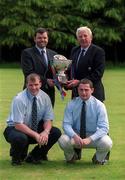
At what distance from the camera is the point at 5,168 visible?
740cm

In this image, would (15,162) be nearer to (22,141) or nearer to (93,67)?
(22,141)

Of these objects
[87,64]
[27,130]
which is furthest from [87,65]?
[27,130]

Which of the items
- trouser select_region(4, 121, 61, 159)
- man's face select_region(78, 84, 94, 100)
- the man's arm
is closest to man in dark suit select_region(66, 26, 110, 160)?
man's face select_region(78, 84, 94, 100)

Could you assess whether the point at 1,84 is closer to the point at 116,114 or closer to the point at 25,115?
the point at 116,114

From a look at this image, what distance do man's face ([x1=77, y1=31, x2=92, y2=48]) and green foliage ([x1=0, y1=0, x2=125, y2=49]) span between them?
3144 centimetres

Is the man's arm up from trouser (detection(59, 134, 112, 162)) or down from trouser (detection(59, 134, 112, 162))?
up

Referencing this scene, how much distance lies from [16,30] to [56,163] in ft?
106

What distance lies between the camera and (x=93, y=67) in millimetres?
8023

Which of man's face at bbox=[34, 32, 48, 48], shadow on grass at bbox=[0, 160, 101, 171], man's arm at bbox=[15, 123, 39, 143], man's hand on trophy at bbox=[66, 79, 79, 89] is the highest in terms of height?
man's face at bbox=[34, 32, 48, 48]

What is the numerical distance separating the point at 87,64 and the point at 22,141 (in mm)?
1416

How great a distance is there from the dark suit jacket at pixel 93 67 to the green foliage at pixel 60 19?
31.4 meters

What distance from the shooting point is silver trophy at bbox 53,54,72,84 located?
7.88 m

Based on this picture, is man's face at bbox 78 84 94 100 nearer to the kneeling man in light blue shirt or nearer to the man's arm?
the kneeling man in light blue shirt

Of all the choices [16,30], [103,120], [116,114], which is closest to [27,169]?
[103,120]
